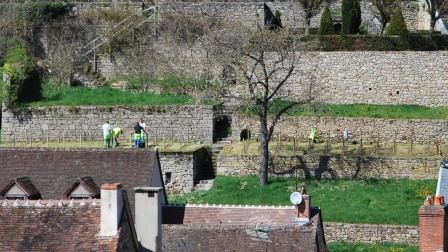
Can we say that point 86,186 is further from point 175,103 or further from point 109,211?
point 175,103

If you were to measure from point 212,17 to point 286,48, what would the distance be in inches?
282

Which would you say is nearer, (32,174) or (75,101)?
(32,174)

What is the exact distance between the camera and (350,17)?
52.2 metres

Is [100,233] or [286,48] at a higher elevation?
[286,48]

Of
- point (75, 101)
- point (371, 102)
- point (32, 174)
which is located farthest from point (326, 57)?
point (32, 174)

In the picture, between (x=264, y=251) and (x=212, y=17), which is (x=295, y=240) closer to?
(x=264, y=251)

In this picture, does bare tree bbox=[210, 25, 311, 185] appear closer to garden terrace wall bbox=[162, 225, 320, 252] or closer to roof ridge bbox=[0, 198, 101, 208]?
garden terrace wall bbox=[162, 225, 320, 252]

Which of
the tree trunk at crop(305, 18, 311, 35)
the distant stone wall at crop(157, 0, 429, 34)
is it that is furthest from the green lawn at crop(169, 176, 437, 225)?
the distant stone wall at crop(157, 0, 429, 34)

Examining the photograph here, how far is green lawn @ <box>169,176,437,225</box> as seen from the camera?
3991 cm

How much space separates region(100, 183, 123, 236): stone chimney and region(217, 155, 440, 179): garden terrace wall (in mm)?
20213

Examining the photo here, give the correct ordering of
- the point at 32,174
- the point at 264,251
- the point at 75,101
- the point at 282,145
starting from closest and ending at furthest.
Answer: the point at 264,251 < the point at 32,174 < the point at 282,145 < the point at 75,101

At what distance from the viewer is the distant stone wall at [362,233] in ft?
128

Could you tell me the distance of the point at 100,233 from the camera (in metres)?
24.0

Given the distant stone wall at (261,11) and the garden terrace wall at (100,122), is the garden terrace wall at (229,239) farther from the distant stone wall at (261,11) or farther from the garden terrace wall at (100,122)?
the distant stone wall at (261,11)
